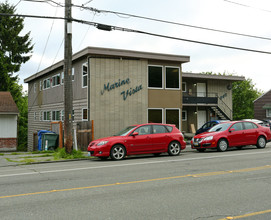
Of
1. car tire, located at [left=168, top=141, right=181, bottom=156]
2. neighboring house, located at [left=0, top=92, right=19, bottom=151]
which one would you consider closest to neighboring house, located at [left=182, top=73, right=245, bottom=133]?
car tire, located at [left=168, top=141, right=181, bottom=156]

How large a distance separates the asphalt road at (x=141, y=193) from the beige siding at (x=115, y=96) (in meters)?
9.46

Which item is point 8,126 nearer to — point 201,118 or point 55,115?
point 55,115

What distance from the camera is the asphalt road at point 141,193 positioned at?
17.9ft

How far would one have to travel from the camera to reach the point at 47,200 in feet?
21.1

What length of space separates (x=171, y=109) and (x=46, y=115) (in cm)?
1203

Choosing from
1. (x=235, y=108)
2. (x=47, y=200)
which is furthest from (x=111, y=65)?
(x=235, y=108)

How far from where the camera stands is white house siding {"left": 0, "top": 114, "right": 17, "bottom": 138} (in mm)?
22362

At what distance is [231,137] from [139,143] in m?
5.22

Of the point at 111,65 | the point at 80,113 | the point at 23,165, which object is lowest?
the point at 23,165

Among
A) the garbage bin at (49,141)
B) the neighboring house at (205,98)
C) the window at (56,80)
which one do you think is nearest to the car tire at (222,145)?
the garbage bin at (49,141)

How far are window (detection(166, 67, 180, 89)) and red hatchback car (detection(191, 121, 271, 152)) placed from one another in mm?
6571

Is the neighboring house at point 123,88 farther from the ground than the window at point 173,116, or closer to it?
farther from the ground

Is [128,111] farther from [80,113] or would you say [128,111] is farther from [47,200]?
[47,200]

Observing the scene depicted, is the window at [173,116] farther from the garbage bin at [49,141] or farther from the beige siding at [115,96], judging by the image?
the garbage bin at [49,141]
